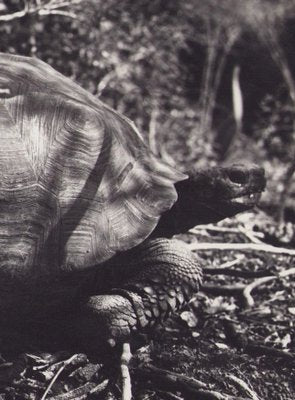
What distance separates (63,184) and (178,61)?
5567 millimetres

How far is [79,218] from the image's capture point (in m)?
2.53

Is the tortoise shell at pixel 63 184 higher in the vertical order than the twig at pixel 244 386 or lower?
higher

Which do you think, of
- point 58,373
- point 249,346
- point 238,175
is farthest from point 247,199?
point 58,373

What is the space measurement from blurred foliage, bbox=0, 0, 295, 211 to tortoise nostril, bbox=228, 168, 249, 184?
2280 mm

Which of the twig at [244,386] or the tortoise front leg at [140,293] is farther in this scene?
the tortoise front leg at [140,293]

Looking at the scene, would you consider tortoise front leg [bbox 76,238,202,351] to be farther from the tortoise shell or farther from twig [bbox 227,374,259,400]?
twig [bbox 227,374,259,400]

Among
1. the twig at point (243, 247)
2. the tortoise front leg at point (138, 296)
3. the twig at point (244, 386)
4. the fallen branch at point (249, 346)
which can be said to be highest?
the tortoise front leg at point (138, 296)

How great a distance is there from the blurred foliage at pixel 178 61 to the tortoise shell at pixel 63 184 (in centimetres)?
208

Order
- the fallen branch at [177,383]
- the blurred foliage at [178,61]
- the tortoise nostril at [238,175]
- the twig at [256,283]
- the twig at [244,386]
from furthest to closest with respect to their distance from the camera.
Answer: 1. the blurred foliage at [178,61]
2. the twig at [256,283]
3. the tortoise nostril at [238,175]
4. the twig at [244,386]
5. the fallen branch at [177,383]

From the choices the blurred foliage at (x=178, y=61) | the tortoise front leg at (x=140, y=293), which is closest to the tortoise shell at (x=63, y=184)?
the tortoise front leg at (x=140, y=293)

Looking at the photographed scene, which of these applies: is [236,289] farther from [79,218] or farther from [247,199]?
[79,218]

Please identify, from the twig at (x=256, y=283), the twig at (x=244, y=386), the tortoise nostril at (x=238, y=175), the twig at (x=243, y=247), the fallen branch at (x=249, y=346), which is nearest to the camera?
the twig at (x=244, y=386)

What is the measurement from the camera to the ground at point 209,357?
2256 millimetres

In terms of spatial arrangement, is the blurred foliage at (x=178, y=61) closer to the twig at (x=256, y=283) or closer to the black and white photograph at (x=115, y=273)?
the black and white photograph at (x=115, y=273)
